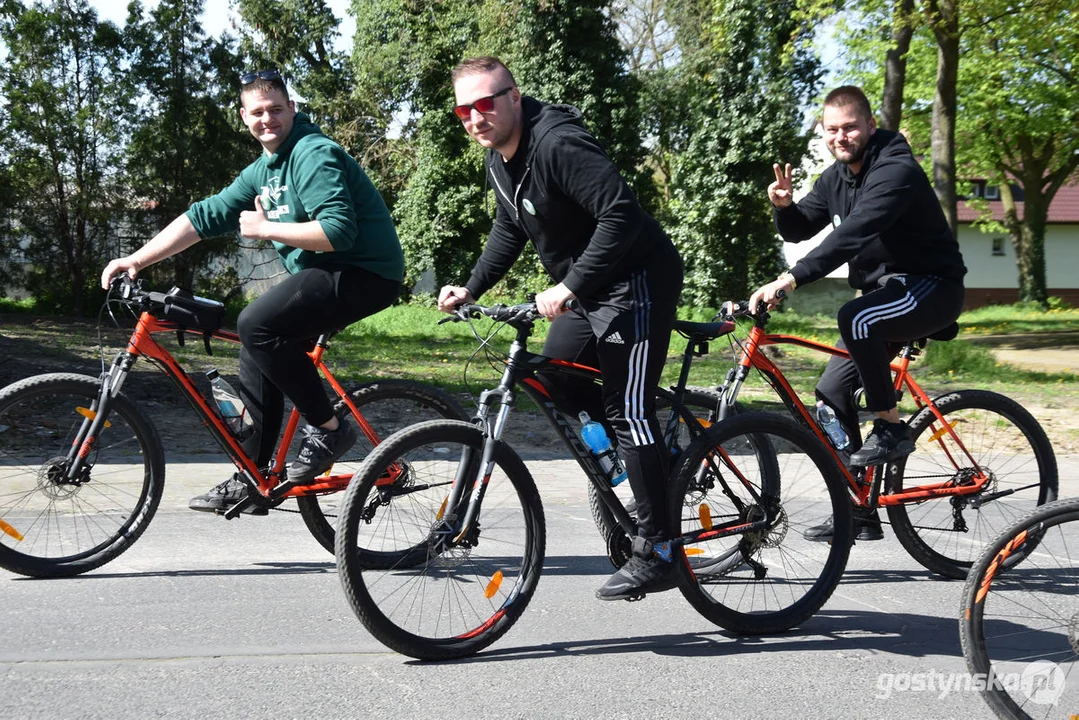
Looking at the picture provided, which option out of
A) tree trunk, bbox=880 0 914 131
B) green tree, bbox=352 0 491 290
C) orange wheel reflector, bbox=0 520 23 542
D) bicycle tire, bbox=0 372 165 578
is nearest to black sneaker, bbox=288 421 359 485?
bicycle tire, bbox=0 372 165 578

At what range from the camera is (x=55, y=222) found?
27.0 metres

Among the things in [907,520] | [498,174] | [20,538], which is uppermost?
[498,174]

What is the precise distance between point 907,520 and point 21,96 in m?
26.4

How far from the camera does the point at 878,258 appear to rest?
5195 millimetres

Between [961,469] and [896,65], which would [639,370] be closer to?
[961,469]

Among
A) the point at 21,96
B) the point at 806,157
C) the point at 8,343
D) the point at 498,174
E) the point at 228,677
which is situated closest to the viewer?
the point at 228,677

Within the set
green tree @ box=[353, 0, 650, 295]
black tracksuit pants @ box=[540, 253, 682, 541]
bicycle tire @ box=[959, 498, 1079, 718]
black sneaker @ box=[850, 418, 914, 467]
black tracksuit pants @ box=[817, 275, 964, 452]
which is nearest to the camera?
bicycle tire @ box=[959, 498, 1079, 718]

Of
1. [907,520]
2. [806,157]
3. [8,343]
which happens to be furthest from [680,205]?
[907,520]

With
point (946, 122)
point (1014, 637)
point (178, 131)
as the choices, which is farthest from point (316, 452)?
point (178, 131)

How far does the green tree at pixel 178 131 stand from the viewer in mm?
27500

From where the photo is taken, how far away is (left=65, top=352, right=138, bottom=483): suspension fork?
4.73 meters

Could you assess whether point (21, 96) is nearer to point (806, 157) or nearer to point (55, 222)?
point (55, 222)

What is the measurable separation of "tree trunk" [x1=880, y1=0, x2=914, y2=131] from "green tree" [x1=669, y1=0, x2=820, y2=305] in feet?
35.0

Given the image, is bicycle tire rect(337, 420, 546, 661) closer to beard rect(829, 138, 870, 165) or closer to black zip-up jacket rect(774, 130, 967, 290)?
black zip-up jacket rect(774, 130, 967, 290)
